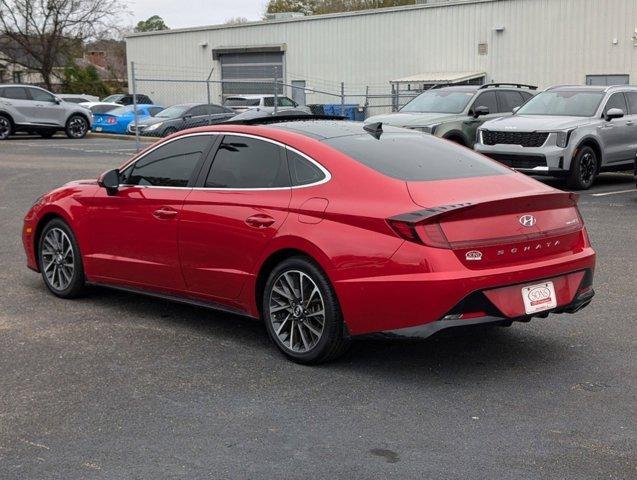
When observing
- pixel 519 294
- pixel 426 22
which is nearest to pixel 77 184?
pixel 519 294

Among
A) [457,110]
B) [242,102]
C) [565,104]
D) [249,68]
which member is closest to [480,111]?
[457,110]

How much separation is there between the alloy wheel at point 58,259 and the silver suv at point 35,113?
2291 centimetres

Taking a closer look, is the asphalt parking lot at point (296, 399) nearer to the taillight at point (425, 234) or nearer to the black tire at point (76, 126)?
the taillight at point (425, 234)

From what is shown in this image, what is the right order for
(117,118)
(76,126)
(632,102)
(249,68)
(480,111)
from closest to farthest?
1. (632,102)
2. (480,111)
3. (76,126)
4. (117,118)
5. (249,68)

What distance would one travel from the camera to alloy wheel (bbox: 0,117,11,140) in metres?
29.4

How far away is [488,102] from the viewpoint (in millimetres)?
18750

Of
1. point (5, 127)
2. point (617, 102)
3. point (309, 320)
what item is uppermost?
point (617, 102)

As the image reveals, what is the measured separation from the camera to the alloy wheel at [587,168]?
15633 millimetres

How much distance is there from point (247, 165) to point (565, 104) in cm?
1160

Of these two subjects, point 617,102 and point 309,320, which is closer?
point 309,320

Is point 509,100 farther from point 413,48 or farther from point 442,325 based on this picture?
point 413,48

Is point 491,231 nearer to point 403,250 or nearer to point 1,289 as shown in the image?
point 403,250

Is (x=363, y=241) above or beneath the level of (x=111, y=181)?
beneath

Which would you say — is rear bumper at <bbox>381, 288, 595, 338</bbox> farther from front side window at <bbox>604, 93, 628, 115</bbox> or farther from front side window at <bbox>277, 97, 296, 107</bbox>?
front side window at <bbox>277, 97, 296, 107</bbox>
